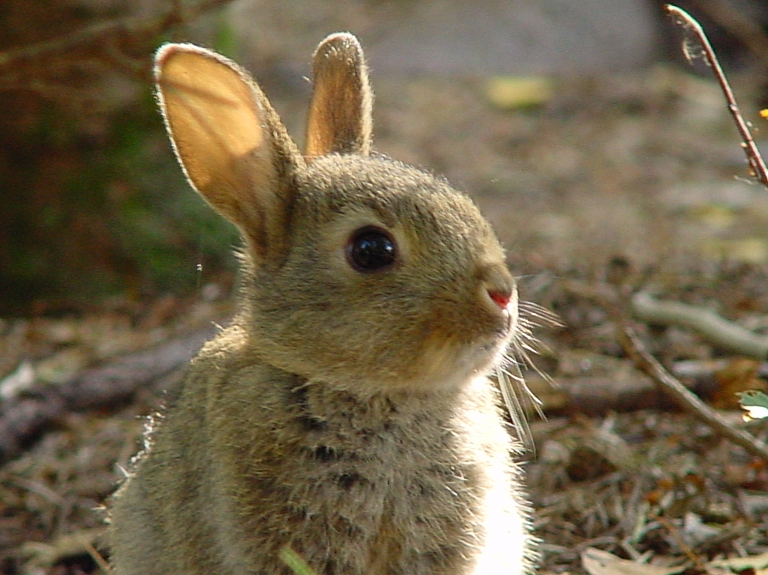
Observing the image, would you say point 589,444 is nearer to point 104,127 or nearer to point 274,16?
point 104,127

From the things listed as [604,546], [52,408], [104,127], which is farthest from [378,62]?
[604,546]

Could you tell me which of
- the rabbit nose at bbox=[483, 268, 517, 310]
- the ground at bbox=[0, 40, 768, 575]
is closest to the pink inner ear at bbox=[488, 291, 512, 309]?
the rabbit nose at bbox=[483, 268, 517, 310]

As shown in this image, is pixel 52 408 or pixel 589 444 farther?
pixel 52 408

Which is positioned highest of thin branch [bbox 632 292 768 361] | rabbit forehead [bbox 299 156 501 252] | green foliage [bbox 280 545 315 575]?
rabbit forehead [bbox 299 156 501 252]

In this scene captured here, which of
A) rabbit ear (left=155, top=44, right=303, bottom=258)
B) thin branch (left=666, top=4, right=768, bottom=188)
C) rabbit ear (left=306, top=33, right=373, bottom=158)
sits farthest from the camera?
rabbit ear (left=306, top=33, right=373, bottom=158)

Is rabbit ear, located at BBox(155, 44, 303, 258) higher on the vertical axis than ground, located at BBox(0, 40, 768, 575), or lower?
higher

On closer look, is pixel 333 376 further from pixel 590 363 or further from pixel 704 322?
pixel 704 322

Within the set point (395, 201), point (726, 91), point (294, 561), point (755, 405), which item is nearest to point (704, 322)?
point (726, 91)

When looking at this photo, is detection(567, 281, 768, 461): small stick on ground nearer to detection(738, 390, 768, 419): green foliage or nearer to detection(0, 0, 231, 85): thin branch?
detection(738, 390, 768, 419): green foliage
